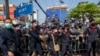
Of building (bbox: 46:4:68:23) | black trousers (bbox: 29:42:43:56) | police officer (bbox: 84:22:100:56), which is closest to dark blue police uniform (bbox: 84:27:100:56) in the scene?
police officer (bbox: 84:22:100:56)

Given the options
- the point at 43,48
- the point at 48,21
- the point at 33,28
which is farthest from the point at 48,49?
the point at 48,21

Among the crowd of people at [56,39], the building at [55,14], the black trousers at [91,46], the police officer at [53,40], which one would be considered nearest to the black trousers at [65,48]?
the crowd of people at [56,39]

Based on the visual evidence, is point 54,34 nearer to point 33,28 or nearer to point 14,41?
point 33,28

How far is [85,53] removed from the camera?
48.7 ft

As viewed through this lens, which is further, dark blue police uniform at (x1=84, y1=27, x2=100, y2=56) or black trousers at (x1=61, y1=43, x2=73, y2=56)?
black trousers at (x1=61, y1=43, x2=73, y2=56)

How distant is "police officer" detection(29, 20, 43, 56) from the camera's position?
1289cm

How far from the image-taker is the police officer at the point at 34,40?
12891 mm

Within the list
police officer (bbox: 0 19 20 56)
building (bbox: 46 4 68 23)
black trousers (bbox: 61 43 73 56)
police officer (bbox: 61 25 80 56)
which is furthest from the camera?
building (bbox: 46 4 68 23)

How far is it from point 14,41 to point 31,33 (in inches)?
130

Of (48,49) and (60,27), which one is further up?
(60,27)

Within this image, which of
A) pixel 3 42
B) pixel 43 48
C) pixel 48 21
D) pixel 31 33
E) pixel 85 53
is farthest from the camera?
pixel 48 21

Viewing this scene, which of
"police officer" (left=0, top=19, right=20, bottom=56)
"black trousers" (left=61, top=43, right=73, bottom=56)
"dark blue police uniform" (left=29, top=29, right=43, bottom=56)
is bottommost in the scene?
"black trousers" (left=61, top=43, right=73, bottom=56)

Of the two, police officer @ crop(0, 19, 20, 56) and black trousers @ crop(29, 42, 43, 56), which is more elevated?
police officer @ crop(0, 19, 20, 56)

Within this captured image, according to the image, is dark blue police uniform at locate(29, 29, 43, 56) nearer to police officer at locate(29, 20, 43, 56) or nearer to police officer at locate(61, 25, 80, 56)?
police officer at locate(29, 20, 43, 56)
